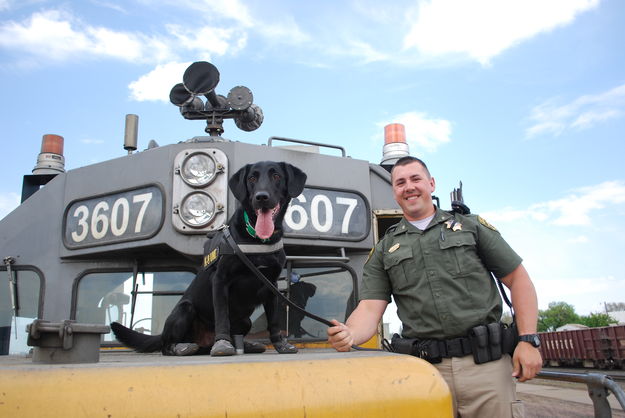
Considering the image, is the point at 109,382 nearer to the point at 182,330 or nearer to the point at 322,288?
the point at 182,330

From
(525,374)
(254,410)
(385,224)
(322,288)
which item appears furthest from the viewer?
(385,224)

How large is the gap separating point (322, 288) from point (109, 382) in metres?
2.43

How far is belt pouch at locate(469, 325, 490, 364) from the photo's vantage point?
2.14 meters

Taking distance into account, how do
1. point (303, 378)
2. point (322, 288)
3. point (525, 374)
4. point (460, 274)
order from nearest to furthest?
point (303, 378), point (525, 374), point (460, 274), point (322, 288)

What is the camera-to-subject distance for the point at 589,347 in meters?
20.2

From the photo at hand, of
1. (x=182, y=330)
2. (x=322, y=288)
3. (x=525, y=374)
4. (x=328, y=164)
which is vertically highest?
(x=328, y=164)

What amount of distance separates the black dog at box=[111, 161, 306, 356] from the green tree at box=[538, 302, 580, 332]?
8251 centimetres

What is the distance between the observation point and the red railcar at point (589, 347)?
18.8 m

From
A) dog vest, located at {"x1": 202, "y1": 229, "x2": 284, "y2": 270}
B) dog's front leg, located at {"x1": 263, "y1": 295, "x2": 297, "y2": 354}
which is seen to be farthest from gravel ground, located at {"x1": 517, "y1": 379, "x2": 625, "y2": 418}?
→ dog vest, located at {"x1": 202, "y1": 229, "x2": 284, "y2": 270}

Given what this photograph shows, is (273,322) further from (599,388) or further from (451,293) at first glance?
(599,388)

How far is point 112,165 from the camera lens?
12.2 feet

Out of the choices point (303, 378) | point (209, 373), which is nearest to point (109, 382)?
point (209, 373)

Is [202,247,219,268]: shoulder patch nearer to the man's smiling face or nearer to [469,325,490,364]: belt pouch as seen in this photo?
the man's smiling face

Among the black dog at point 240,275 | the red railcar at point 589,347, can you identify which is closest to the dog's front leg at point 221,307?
the black dog at point 240,275
